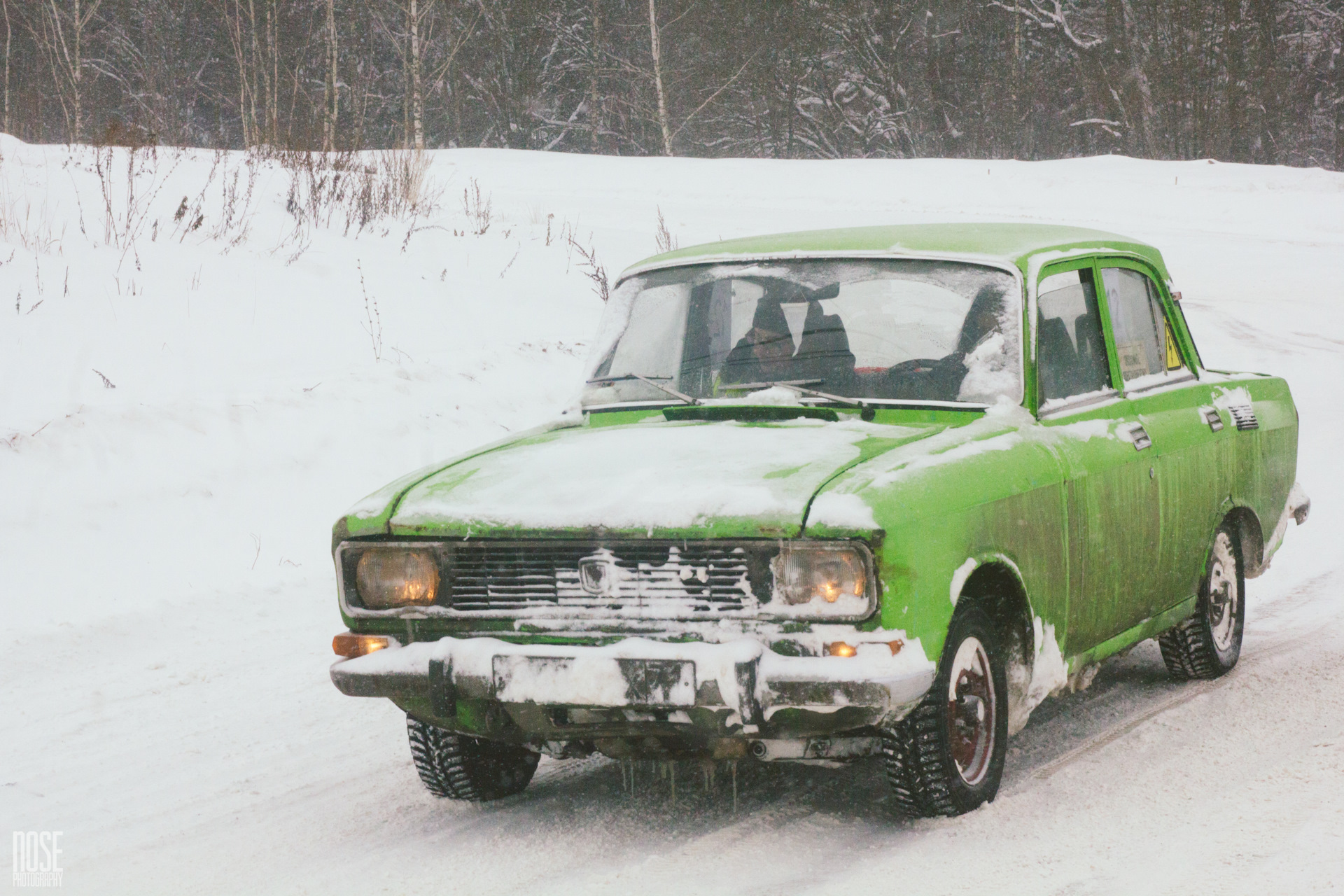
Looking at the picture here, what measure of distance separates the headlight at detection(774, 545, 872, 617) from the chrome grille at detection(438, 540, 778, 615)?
0.05 meters

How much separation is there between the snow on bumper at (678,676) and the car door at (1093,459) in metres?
1.12

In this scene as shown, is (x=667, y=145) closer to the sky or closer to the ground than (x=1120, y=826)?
closer to the sky

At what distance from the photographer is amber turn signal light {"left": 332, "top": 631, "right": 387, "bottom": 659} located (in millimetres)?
4203

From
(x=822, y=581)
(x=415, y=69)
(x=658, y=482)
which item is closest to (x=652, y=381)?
(x=658, y=482)

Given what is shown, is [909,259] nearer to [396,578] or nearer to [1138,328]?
[1138,328]

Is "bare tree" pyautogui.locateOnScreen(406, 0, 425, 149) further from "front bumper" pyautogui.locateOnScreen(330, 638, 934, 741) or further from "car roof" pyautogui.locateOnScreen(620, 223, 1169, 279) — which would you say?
"front bumper" pyautogui.locateOnScreen(330, 638, 934, 741)

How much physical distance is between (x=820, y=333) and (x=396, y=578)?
170 centimetres

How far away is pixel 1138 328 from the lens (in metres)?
5.66

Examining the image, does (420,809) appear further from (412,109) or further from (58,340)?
(412,109)

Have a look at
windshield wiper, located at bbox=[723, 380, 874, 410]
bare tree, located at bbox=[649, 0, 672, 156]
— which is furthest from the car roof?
bare tree, located at bbox=[649, 0, 672, 156]

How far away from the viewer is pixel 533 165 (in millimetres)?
30750

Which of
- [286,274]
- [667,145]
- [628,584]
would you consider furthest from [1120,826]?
[667,145]

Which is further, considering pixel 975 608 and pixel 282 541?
pixel 282 541

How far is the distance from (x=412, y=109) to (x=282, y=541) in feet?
80.2
